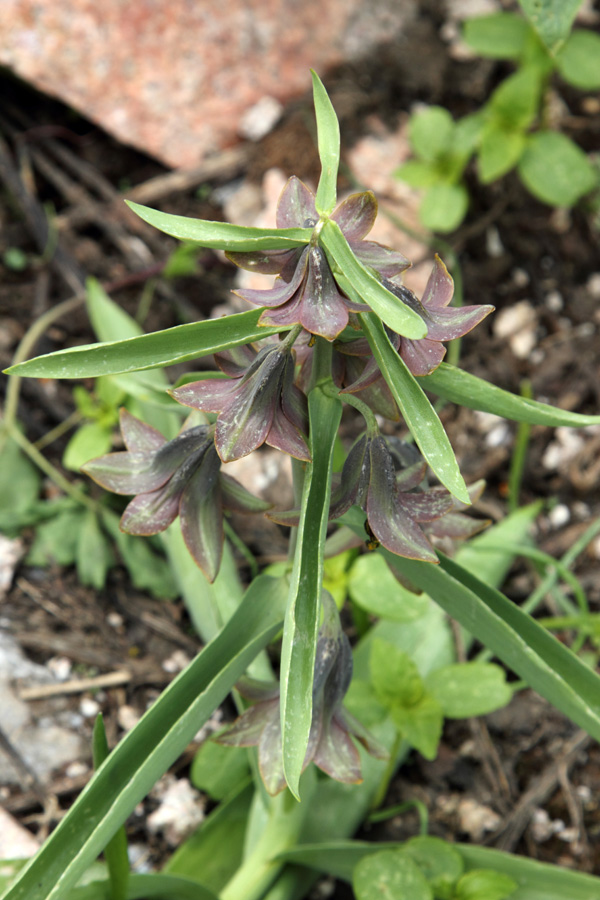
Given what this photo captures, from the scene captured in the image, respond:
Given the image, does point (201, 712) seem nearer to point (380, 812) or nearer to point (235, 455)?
point (235, 455)

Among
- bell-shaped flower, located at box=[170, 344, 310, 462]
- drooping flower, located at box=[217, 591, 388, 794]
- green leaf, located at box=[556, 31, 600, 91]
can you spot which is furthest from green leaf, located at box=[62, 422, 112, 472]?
green leaf, located at box=[556, 31, 600, 91]

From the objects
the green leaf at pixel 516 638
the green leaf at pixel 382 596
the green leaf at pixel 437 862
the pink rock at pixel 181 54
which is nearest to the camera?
the green leaf at pixel 516 638

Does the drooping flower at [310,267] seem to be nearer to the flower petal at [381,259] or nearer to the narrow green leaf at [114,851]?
the flower petal at [381,259]

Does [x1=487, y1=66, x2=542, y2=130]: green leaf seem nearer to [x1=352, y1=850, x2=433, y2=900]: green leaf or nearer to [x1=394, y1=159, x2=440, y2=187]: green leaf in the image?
[x1=394, y1=159, x2=440, y2=187]: green leaf

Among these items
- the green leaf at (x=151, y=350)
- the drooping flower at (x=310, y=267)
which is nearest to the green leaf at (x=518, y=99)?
the drooping flower at (x=310, y=267)

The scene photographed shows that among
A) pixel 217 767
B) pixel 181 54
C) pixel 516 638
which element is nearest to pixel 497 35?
pixel 181 54

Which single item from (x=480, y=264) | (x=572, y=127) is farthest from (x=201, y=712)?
(x=572, y=127)
